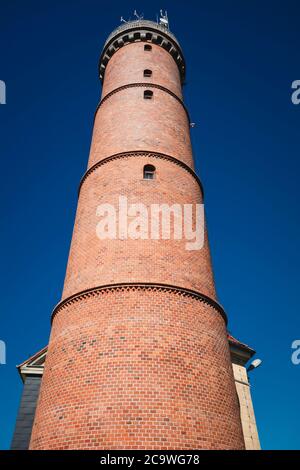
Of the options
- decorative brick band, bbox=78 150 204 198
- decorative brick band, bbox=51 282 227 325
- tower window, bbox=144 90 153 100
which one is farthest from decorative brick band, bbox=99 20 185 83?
decorative brick band, bbox=51 282 227 325

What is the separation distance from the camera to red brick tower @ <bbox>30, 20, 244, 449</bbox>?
5.96m

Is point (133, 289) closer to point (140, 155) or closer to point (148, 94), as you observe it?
point (140, 155)

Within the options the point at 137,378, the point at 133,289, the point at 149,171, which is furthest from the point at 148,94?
the point at 137,378

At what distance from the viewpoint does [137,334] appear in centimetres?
670

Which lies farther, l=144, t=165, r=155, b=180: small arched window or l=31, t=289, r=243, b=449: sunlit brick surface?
l=144, t=165, r=155, b=180: small arched window

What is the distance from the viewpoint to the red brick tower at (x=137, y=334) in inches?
235

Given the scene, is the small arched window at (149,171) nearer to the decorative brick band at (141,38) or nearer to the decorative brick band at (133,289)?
the decorative brick band at (133,289)

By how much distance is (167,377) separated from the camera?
6344mm

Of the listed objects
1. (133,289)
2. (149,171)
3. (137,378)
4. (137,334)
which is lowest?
(137,378)

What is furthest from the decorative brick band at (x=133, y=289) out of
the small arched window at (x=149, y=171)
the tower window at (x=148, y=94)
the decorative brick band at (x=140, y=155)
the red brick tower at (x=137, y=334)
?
the tower window at (x=148, y=94)

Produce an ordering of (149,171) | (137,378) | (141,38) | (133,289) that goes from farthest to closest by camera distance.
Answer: (141,38) → (149,171) → (133,289) → (137,378)

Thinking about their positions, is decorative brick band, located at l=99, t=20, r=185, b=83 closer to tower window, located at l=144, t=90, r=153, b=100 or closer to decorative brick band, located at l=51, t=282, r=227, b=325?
tower window, located at l=144, t=90, r=153, b=100
